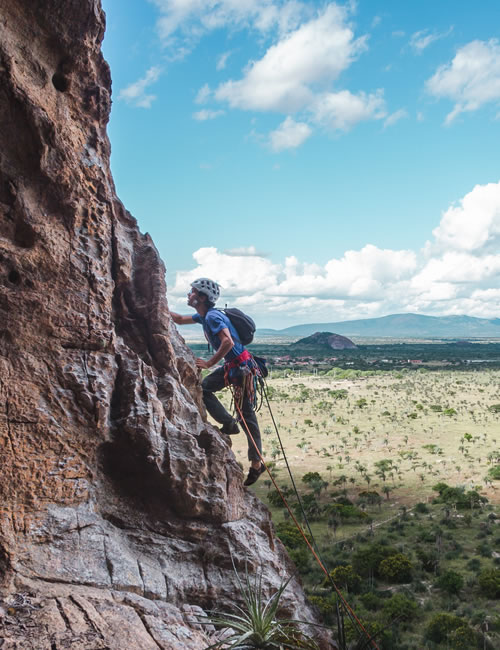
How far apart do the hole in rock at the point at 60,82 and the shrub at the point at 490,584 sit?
582 inches

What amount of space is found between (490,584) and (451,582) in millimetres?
973

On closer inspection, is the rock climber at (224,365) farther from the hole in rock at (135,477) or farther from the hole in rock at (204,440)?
the hole in rock at (135,477)

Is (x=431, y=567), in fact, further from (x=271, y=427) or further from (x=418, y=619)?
(x=271, y=427)

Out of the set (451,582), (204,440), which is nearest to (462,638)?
(451,582)

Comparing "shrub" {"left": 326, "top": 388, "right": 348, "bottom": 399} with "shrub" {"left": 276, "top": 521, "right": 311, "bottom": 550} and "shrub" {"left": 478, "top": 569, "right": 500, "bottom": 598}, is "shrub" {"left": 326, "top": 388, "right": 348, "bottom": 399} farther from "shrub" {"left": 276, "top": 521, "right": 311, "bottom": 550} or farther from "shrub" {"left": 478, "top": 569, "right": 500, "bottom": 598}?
"shrub" {"left": 478, "top": 569, "right": 500, "bottom": 598}

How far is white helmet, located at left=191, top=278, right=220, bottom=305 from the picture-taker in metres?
7.66

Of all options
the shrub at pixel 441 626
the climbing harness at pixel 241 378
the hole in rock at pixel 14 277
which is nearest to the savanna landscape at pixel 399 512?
the shrub at pixel 441 626

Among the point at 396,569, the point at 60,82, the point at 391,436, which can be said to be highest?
the point at 60,82

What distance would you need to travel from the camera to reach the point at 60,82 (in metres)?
5.91

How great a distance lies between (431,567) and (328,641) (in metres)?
10.1

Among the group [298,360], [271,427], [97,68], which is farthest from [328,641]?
[298,360]

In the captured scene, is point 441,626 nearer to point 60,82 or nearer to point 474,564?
point 474,564

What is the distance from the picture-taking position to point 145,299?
22.9 ft

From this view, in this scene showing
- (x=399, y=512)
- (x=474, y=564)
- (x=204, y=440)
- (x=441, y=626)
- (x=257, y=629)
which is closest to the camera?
(x=257, y=629)
